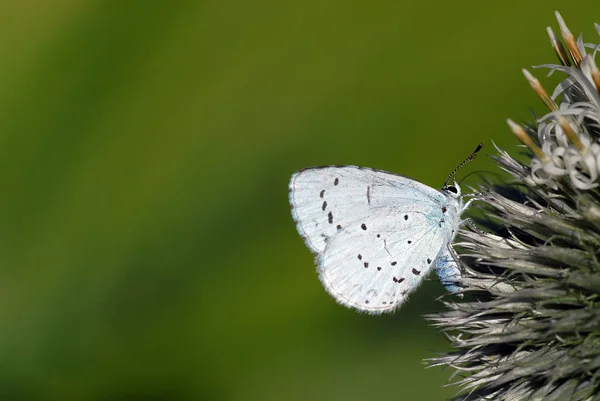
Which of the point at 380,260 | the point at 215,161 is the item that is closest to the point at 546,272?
the point at 380,260

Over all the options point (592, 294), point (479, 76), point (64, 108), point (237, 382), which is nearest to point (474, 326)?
point (592, 294)

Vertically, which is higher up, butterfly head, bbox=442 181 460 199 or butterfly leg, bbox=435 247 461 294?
butterfly head, bbox=442 181 460 199

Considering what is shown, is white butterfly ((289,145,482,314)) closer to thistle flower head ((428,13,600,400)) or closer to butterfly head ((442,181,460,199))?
butterfly head ((442,181,460,199))

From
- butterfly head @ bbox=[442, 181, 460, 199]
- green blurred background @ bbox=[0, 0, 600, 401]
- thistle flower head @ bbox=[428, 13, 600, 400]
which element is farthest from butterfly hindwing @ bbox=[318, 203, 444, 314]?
green blurred background @ bbox=[0, 0, 600, 401]

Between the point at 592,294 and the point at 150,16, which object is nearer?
the point at 592,294

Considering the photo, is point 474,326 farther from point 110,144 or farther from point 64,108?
point 64,108

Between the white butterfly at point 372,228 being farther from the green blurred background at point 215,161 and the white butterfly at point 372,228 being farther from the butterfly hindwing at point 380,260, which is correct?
the green blurred background at point 215,161
